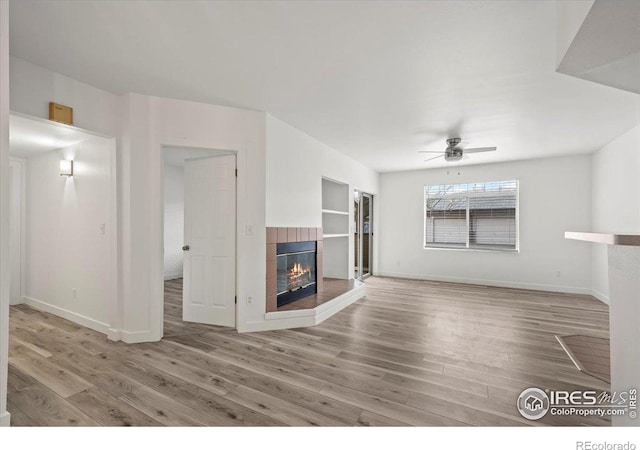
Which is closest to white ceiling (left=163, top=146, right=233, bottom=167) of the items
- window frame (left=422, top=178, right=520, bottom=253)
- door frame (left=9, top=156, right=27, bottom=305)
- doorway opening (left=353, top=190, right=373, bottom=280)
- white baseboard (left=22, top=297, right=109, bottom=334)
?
door frame (left=9, top=156, right=27, bottom=305)

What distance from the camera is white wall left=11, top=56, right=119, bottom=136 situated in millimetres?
2350

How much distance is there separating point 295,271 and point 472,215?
172 inches

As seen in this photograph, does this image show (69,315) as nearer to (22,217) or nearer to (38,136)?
(22,217)

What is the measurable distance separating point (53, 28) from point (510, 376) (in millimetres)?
4348

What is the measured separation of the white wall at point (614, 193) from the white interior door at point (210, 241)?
5.28m

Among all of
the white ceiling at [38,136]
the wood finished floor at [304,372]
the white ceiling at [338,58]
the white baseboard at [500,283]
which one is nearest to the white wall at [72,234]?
the white ceiling at [38,136]

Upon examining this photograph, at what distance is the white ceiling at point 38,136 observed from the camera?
3.01m

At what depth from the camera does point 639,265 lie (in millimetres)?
1177

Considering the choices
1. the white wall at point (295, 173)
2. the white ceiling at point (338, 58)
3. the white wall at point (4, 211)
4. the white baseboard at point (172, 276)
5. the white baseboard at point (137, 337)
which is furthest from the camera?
the white baseboard at point (172, 276)

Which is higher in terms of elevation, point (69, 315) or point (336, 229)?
point (336, 229)

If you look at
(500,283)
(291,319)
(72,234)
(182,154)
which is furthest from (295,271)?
(500,283)

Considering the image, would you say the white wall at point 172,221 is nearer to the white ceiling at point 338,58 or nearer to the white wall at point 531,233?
the white ceiling at point 338,58

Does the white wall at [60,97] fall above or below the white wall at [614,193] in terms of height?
above

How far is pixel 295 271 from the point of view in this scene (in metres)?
4.14
